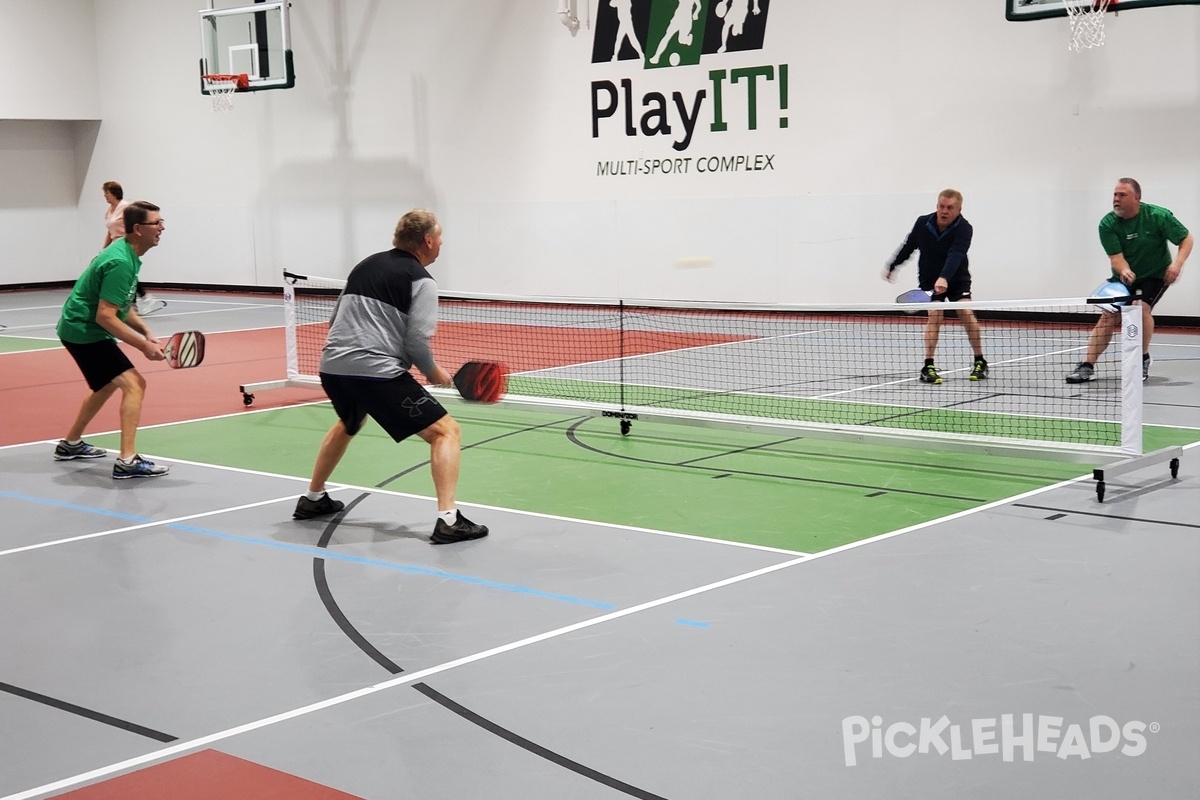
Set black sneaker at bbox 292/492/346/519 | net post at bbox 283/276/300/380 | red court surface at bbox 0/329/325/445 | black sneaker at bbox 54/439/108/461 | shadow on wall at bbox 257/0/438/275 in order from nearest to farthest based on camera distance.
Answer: black sneaker at bbox 292/492/346/519, black sneaker at bbox 54/439/108/461, red court surface at bbox 0/329/325/445, net post at bbox 283/276/300/380, shadow on wall at bbox 257/0/438/275

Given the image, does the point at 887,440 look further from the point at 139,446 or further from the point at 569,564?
the point at 139,446

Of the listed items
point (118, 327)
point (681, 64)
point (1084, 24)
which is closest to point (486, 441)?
point (118, 327)

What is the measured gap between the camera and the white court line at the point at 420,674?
158 inches

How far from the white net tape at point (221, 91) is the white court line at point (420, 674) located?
17141 millimetres

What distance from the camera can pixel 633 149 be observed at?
1905 cm

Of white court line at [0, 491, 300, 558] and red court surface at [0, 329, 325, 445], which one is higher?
red court surface at [0, 329, 325, 445]

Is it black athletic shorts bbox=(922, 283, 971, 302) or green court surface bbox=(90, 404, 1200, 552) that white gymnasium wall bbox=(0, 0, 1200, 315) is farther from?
green court surface bbox=(90, 404, 1200, 552)

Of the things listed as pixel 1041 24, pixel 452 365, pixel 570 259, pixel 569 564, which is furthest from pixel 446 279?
pixel 569 564


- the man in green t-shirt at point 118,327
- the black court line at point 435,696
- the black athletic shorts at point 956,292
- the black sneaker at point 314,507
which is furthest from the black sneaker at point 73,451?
the black athletic shorts at point 956,292

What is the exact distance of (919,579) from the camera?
5.89 meters

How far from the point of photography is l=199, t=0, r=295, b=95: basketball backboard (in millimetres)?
21516

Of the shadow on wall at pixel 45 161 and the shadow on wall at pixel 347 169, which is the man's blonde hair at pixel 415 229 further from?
the shadow on wall at pixel 45 161

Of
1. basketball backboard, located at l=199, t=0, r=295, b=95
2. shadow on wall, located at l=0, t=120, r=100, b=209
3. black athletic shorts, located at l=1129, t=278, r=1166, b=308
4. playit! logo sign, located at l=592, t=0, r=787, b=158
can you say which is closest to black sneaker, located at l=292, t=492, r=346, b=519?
black athletic shorts, located at l=1129, t=278, r=1166, b=308

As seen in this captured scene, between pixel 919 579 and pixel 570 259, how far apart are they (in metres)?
14.5
